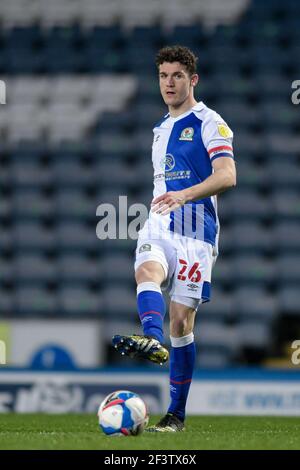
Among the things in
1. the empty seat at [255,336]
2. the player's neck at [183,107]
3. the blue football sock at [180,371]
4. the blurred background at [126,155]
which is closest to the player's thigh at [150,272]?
the blue football sock at [180,371]

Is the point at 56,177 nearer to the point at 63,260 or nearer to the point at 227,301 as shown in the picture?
the point at 63,260

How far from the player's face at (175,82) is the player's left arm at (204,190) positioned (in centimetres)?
49

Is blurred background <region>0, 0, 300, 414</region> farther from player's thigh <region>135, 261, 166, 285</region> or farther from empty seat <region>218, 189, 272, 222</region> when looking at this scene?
player's thigh <region>135, 261, 166, 285</region>

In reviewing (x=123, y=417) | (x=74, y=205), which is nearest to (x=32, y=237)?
(x=74, y=205)

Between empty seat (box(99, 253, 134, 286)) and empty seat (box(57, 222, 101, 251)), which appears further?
empty seat (box(57, 222, 101, 251))

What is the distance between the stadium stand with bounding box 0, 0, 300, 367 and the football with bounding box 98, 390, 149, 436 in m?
7.61

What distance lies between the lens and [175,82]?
6.39 m

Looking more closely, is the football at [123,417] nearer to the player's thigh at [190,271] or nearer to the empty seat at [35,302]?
the player's thigh at [190,271]

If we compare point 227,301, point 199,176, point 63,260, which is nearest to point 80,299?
point 63,260

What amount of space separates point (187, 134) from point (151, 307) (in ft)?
3.58

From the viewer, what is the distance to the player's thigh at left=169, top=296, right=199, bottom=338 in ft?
20.8

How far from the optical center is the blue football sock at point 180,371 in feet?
21.1

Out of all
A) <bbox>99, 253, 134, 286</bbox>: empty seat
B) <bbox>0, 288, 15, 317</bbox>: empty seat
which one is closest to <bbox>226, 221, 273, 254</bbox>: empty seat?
<bbox>99, 253, 134, 286</bbox>: empty seat

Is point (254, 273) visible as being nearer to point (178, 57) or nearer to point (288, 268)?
point (288, 268)
